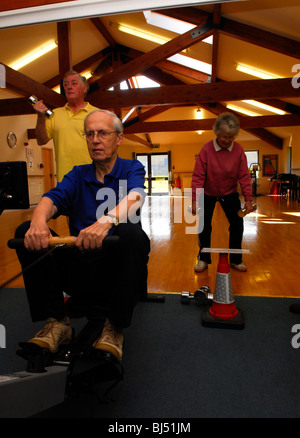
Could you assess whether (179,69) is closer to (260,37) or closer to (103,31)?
(103,31)

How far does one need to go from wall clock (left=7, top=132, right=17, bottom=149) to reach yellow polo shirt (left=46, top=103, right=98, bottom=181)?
21.8ft

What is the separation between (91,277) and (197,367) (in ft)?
1.81

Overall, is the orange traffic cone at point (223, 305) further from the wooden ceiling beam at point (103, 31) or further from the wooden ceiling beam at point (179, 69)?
the wooden ceiling beam at point (179, 69)

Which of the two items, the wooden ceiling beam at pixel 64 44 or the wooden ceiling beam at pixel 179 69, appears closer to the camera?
the wooden ceiling beam at pixel 64 44

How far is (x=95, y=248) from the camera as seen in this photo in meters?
0.99

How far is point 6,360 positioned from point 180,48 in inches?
241

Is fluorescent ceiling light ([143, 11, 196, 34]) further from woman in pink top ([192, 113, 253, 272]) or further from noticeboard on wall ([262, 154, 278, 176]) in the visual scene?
noticeboard on wall ([262, 154, 278, 176])

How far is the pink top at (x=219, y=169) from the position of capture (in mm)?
2406

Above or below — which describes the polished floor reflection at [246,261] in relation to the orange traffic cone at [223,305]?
below

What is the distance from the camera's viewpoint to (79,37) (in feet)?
23.5

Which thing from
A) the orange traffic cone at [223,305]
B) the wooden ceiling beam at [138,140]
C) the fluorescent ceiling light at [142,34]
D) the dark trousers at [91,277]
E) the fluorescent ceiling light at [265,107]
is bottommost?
the orange traffic cone at [223,305]

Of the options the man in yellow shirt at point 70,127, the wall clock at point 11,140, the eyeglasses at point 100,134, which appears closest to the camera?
the eyeglasses at point 100,134

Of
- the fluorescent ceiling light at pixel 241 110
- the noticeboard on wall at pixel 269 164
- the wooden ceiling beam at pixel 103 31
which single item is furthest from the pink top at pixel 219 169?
the noticeboard on wall at pixel 269 164

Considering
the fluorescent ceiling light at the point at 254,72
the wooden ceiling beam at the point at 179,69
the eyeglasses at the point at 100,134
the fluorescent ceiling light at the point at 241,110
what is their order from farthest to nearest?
1. the fluorescent ceiling light at the point at 241,110
2. the wooden ceiling beam at the point at 179,69
3. the fluorescent ceiling light at the point at 254,72
4. the eyeglasses at the point at 100,134
